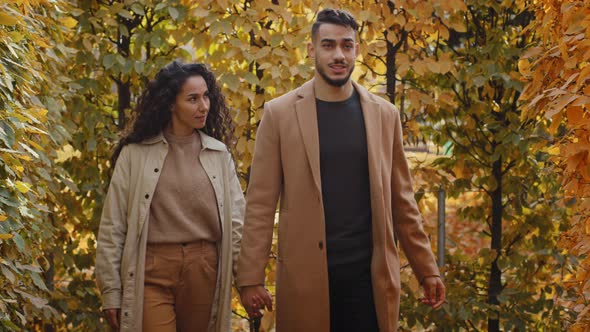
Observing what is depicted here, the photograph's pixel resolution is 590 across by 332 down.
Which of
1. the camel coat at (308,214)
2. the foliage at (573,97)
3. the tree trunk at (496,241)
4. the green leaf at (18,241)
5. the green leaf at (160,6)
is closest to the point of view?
the foliage at (573,97)

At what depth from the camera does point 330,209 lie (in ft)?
12.0

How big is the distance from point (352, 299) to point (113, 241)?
42.1 inches

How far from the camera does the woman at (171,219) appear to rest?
402 cm

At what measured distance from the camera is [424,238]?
3863mm

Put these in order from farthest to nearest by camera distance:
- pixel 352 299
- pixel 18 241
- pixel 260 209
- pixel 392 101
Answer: pixel 392 101 < pixel 260 209 < pixel 352 299 < pixel 18 241

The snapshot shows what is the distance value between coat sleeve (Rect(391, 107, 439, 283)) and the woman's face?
0.87 metres

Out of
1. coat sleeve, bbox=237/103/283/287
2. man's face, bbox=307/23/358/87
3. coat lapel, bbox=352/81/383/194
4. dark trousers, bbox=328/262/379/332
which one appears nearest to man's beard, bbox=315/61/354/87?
man's face, bbox=307/23/358/87

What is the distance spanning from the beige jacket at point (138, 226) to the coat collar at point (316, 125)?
0.66 m

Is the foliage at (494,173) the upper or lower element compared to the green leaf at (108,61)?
lower

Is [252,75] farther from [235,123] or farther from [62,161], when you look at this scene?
[62,161]

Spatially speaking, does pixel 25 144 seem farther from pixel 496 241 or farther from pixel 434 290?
pixel 496 241

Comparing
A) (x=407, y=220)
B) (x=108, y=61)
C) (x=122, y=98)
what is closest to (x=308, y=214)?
(x=407, y=220)

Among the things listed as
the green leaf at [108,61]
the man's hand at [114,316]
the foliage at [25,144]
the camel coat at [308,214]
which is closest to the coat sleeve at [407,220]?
the camel coat at [308,214]

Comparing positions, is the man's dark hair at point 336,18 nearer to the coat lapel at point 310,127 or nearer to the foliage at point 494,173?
the coat lapel at point 310,127
